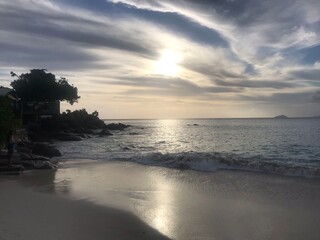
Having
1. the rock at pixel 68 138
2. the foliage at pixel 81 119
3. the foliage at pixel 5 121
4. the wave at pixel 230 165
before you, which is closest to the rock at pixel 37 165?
the foliage at pixel 5 121

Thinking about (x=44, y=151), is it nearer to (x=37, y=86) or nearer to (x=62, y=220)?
(x=62, y=220)

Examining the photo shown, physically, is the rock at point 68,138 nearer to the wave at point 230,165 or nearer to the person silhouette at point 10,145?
the wave at point 230,165

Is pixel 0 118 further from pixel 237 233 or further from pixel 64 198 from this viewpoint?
pixel 237 233

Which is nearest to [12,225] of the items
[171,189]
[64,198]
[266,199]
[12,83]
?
[64,198]

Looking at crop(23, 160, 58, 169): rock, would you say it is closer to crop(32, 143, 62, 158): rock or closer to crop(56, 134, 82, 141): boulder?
crop(32, 143, 62, 158): rock

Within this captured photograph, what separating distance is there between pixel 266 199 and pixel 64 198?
6.22 m

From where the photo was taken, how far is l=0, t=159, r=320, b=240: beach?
26.0 ft

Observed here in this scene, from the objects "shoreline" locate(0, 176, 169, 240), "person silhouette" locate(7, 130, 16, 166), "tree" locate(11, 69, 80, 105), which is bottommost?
"shoreline" locate(0, 176, 169, 240)

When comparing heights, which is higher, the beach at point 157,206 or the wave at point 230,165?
the wave at point 230,165

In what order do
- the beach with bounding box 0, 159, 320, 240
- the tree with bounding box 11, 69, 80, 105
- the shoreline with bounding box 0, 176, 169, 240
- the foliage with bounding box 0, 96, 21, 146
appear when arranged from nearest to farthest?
the shoreline with bounding box 0, 176, 169, 240 → the beach with bounding box 0, 159, 320, 240 → the foliage with bounding box 0, 96, 21, 146 → the tree with bounding box 11, 69, 80, 105

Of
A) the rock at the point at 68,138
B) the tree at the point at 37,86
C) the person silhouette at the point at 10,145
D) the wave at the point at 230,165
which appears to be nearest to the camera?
the person silhouette at the point at 10,145

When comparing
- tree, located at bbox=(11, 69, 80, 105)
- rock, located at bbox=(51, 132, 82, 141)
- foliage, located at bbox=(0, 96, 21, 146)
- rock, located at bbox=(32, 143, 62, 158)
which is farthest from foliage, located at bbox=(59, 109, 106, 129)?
foliage, located at bbox=(0, 96, 21, 146)

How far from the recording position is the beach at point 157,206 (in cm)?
793

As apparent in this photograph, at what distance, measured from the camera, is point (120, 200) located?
11000 millimetres
